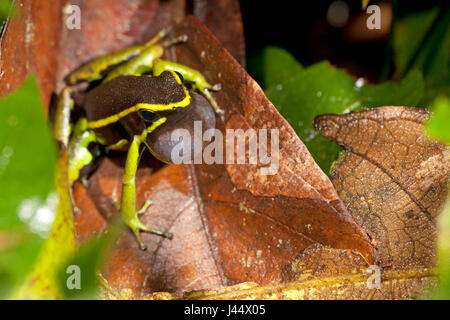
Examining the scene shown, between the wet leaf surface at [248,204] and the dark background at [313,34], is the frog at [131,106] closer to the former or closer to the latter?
the wet leaf surface at [248,204]

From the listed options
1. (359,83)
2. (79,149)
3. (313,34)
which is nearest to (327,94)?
(359,83)

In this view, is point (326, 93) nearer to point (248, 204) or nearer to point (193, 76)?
point (193, 76)

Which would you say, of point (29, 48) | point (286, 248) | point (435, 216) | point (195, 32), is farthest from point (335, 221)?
point (29, 48)

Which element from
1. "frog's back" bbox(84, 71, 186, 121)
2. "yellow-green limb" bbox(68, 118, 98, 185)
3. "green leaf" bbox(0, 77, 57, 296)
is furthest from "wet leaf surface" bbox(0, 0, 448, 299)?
"green leaf" bbox(0, 77, 57, 296)

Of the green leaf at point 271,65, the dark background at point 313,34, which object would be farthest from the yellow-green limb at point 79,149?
the dark background at point 313,34

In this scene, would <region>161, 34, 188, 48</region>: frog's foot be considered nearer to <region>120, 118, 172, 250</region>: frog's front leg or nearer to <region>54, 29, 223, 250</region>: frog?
<region>54, 29, 223, 250</region>: frog
